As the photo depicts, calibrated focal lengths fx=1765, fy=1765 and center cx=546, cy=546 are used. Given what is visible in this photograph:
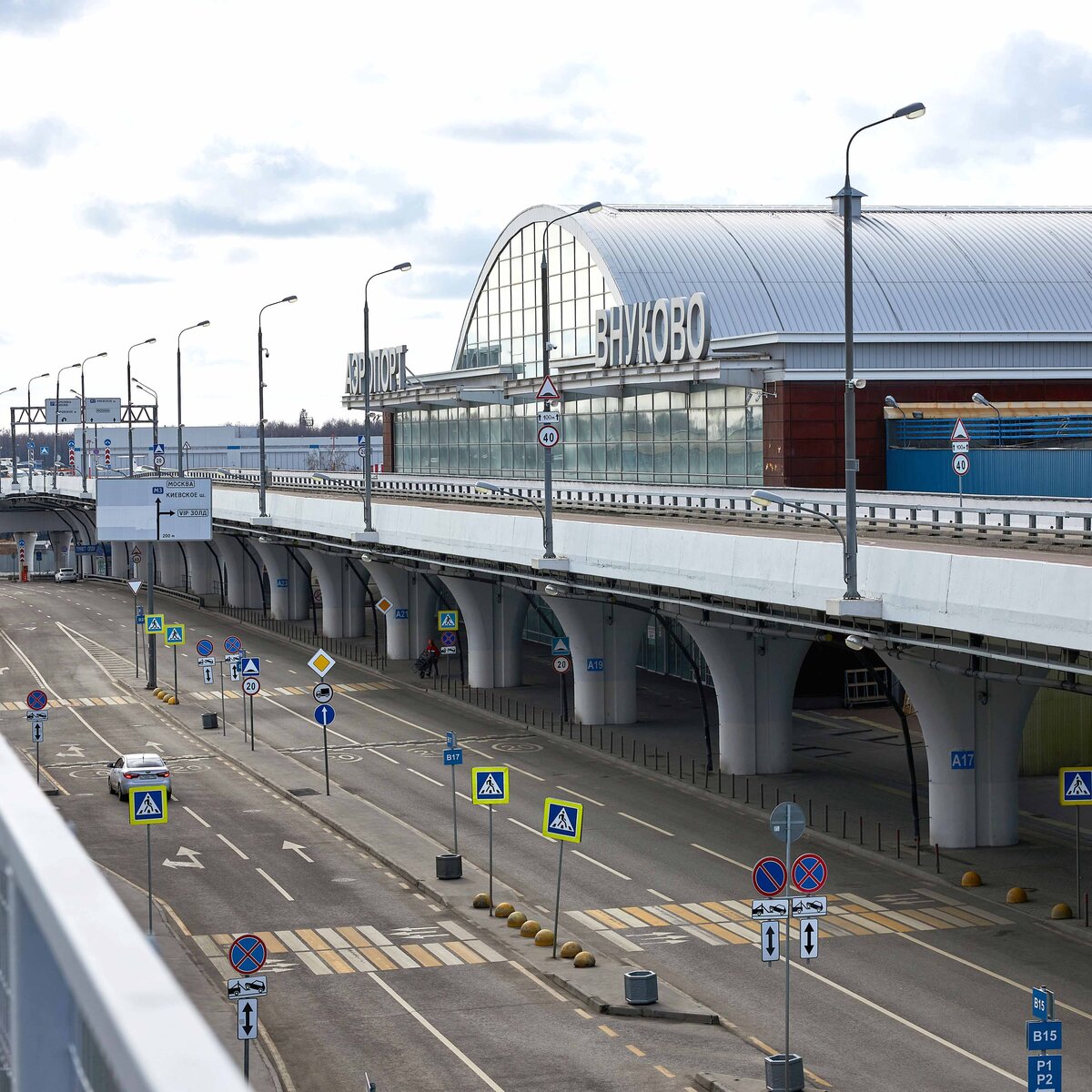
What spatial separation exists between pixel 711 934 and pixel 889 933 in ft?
12.0

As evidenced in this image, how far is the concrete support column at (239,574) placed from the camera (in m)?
118

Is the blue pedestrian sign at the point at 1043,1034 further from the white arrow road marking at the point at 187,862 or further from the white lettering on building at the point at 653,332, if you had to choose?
the white lettering on building at the point at 653,332

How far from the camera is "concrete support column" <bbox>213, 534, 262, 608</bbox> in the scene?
118250 millimetres

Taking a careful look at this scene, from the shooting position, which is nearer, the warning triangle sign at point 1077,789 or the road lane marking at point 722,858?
the warning triangle sign at point 1077,789

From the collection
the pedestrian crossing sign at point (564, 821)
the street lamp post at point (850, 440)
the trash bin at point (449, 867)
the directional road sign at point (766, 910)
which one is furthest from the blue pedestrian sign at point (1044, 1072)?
the trash bin at point (449, 867)

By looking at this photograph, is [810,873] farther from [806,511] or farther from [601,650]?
[601,650]

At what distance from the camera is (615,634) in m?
66.1

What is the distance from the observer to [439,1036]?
29.5 meters

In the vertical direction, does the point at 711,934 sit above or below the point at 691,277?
below

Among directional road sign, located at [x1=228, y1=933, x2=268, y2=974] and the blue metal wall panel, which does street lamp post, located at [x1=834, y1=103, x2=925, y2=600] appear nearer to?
directional road sign, located at [x1=228, y1=933, x2=268, y2=974]

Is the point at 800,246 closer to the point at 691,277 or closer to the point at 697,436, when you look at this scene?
the point at 691,277

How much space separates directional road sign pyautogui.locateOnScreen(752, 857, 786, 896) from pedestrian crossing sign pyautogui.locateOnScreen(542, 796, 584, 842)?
19.2ft

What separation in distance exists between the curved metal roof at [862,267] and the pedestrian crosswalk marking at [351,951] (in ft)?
180

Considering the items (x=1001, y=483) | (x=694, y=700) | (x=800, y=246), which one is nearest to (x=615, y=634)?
(x=694, y=700)
